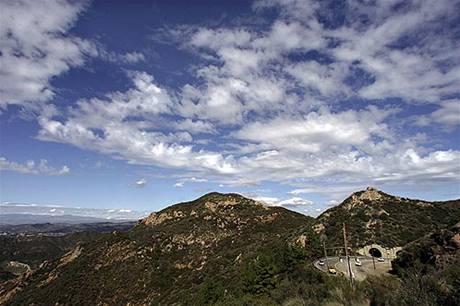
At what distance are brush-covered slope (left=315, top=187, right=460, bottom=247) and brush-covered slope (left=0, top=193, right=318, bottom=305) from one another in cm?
618

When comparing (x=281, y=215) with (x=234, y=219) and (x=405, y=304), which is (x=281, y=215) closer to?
(x=234, y=219)

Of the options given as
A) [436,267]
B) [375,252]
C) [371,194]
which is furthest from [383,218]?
[436,267]

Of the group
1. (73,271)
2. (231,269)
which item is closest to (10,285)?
(73,271)

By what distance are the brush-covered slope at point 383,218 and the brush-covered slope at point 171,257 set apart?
618 centimetres

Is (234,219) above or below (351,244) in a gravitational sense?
above

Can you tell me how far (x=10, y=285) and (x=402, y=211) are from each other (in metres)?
115

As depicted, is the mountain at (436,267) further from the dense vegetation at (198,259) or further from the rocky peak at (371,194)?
the rocky peak at (371,194)

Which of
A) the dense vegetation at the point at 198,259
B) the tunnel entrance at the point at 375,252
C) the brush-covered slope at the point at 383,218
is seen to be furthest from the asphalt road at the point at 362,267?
the brush-covered slope at the point at 383,218

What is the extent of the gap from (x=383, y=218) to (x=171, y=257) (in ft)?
174

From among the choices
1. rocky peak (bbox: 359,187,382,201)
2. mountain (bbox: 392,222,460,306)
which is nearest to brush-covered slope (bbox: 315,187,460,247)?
rocky peak (bbox: 359,187,382,201)

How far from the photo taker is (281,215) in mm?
121375

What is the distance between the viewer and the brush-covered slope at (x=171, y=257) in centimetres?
7720

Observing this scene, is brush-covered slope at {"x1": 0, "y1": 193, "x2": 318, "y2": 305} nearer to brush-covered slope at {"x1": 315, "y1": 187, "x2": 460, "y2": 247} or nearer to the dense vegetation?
the dense vegetation

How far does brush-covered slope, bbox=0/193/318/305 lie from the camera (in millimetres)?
77200
